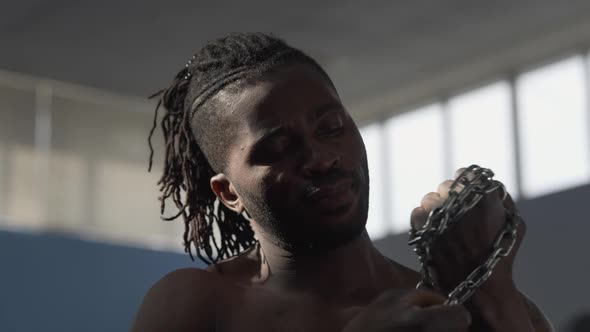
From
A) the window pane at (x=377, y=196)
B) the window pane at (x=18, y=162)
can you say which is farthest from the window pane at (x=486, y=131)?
the window pane at (x=18, y=162)

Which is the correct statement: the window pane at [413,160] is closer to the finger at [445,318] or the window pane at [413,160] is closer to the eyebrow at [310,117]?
the eyebrow at [310,117]

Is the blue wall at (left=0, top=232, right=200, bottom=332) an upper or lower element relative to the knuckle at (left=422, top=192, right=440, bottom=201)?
lower

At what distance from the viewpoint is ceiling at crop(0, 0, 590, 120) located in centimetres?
588

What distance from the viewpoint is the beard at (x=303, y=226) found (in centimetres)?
110

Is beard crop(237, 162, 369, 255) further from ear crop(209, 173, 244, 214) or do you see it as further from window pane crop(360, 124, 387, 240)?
window pane crop(360, 124, 387, 240)

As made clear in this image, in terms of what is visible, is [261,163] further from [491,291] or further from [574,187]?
[574,187]

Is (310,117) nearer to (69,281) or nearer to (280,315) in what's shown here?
(280,315)

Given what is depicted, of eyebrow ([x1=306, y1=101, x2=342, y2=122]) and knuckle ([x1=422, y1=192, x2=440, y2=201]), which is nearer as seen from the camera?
knuckle ([x1=422, y1=192, x2=440, y2=201])

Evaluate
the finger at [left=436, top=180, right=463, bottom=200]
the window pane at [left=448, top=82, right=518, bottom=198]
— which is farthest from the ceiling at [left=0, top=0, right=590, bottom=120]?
the finger at [left=436, top=180, right=463, bottom=200]

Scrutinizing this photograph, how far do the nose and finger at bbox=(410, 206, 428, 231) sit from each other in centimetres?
13

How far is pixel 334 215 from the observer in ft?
3.56

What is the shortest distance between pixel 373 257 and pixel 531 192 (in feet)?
17.1

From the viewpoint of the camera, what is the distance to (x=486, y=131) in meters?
6.62

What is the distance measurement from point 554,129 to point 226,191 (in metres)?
5.28
